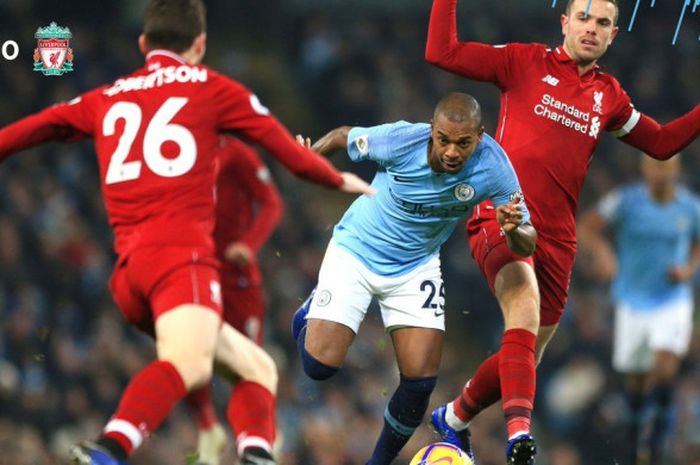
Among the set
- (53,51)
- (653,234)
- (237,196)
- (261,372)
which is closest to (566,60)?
(237,196)

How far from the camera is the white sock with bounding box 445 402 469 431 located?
286 inches

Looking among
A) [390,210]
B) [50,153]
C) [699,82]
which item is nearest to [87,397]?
[50,153]

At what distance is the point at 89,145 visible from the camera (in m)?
13.3

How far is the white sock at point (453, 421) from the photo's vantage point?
7264 mm

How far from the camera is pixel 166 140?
207 inches

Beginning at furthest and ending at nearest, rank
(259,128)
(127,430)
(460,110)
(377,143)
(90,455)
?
1. (377,143)
2. (460,110)
3. (259,128)
4. (127,430)
5. (90,455)

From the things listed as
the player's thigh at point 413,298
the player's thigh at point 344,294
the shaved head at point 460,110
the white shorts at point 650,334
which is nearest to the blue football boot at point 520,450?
the player's thigh at point 413,298

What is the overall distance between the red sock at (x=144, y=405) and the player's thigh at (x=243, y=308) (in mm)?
2384

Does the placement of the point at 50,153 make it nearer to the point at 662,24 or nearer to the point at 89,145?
the point at 89,145

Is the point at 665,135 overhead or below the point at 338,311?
overhead

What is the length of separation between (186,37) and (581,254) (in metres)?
8.36

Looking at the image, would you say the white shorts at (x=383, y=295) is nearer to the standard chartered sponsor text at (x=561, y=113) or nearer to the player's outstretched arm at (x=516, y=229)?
the player's outstretched arm at (x=516, y=229)

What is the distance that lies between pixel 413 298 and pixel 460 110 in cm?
110

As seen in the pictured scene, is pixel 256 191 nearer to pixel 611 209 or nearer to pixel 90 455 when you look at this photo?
pixel 90 455
